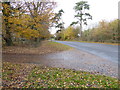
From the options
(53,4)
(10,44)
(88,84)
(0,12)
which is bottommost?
(88,84)

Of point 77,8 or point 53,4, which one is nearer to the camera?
point 53,4

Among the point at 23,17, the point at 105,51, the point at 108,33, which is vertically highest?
the point at 23,17

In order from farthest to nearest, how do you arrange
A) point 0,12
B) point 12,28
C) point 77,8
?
point 77,8 < point 12,28 < point 0,12

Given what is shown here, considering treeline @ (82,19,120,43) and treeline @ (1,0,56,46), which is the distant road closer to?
treeline @ (1,0,56,46)

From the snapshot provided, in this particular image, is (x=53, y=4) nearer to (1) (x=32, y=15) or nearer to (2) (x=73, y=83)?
(1) (x=32, y=15)

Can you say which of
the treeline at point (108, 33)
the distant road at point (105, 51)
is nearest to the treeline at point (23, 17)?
the distant road at point (105, 51)

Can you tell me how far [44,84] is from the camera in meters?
3.94

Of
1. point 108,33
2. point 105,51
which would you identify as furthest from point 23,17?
point 108,33

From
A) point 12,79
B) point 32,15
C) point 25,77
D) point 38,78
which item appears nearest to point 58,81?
point 38,78

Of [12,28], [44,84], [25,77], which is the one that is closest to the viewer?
[44,84]

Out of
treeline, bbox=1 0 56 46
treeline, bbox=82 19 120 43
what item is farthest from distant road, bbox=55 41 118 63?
treeline, bbox=82 19 120 43

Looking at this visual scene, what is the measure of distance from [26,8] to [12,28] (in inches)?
120

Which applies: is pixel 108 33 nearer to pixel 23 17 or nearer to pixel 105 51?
pixel 105 51

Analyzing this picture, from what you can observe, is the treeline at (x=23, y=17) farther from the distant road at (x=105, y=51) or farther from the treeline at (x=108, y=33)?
the treeline at (x=108, y=33)
